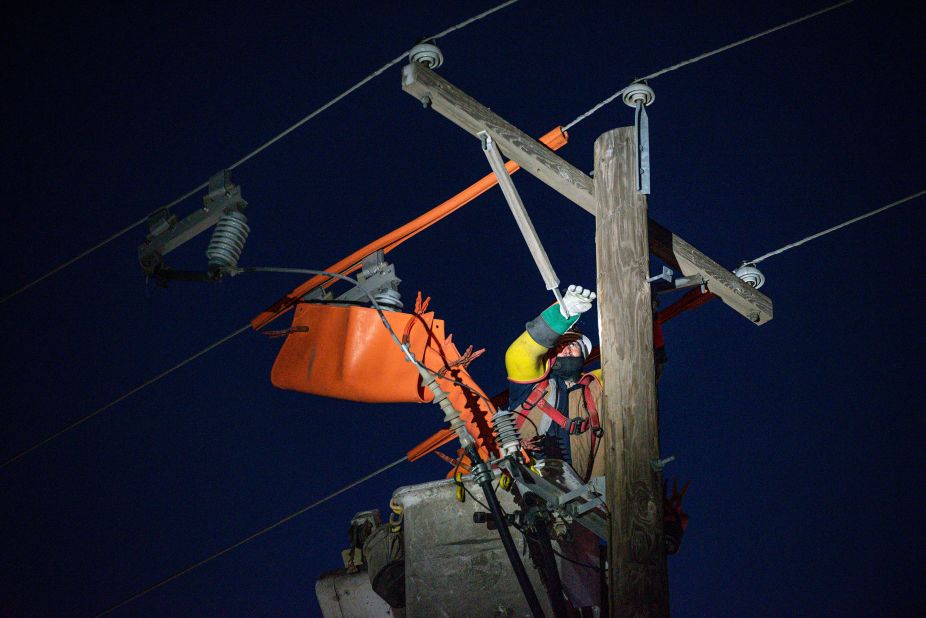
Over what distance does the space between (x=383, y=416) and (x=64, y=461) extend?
395 centimetres

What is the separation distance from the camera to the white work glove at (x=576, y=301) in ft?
17.7

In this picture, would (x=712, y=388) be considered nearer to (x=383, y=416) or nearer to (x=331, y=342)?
(x=383, y=416)

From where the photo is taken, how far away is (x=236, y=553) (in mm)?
10367

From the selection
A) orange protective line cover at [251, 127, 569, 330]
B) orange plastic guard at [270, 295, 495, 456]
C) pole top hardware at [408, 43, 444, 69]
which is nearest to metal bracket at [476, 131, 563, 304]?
pole top hardware at [408, 43, 444, 69]

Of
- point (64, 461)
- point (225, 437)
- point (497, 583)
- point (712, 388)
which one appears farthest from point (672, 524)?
point (64, 461)

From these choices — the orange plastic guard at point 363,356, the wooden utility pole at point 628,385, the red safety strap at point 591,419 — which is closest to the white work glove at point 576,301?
the wooden utility pole at point 628,385

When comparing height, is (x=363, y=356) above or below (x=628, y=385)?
above

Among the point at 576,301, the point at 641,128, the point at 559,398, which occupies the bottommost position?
the point at 559,398

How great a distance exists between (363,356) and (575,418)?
1.74 metres

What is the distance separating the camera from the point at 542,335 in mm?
5816

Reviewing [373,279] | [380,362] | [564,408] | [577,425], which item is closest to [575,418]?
[577,425]

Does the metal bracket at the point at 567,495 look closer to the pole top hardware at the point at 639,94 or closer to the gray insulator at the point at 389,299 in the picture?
the gray insulator at the point at 389,299

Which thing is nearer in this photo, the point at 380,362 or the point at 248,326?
the point at 380,362

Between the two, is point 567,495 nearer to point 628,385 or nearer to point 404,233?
point 628,385
